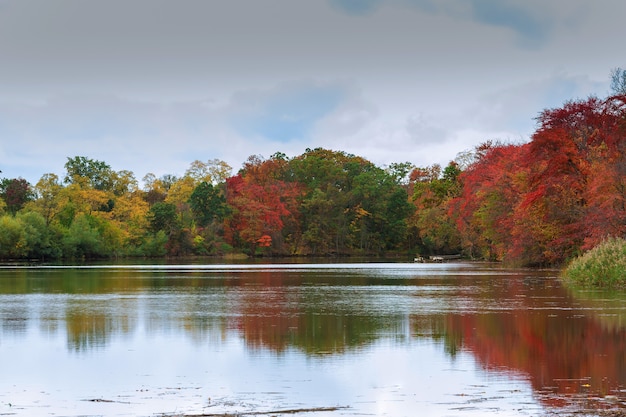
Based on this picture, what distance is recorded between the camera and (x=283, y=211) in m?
100

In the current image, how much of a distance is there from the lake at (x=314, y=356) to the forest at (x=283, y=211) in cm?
3145

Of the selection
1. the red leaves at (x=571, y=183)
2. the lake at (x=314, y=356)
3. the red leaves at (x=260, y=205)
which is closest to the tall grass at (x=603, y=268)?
the lake at (x=314, y=356)

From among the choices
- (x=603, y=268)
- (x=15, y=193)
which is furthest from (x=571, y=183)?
(x=15, y=193)

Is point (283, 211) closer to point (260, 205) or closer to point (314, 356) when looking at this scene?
point (260, 205)

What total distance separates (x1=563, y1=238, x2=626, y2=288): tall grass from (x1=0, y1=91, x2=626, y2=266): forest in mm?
18565

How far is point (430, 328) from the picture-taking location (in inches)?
715

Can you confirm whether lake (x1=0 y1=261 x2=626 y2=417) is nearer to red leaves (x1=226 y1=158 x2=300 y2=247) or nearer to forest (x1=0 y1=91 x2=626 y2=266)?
forest (x1=0 y1=91 x2=626 y2=266)

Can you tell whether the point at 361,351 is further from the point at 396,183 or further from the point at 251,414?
the point at 396,183

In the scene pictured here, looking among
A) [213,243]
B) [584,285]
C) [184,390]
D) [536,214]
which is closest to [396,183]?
[213,243]

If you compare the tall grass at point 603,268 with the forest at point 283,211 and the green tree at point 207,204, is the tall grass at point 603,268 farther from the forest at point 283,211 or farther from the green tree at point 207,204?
the green tree at point 207,204

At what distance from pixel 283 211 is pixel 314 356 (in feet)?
285

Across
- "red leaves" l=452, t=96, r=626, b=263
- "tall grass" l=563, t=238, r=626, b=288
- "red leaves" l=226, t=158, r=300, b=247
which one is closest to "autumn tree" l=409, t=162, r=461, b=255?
"red leaves" l=226, t=158, r=300, b=247

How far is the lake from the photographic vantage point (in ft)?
32.7

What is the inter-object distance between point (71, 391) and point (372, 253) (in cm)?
9682
